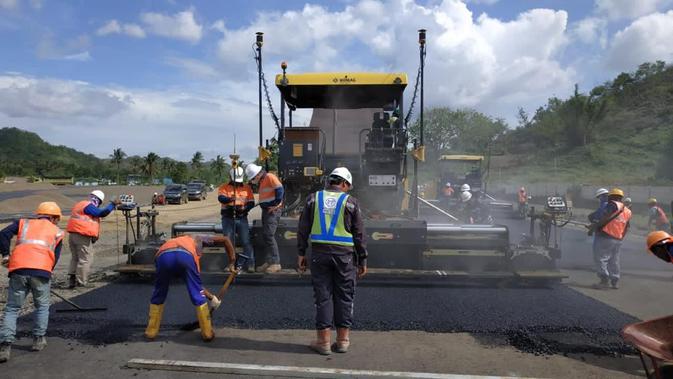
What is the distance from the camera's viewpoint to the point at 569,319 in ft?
17.6

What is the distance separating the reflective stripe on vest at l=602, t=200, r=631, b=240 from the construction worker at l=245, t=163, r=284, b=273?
466 centimetres

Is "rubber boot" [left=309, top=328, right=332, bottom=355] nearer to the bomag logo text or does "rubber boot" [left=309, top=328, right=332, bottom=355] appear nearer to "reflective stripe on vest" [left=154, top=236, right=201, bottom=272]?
"reflective stripe on vest" [left=154, top=236, right=201, bottom=272]

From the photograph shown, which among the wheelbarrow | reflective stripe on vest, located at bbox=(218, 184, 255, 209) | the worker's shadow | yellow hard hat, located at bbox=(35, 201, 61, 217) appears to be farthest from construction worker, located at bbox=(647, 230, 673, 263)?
reflective stripe on vest, located at bbox=(218, 184, 255, 209)

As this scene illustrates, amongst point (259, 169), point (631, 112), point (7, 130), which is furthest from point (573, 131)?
point (7, 130)

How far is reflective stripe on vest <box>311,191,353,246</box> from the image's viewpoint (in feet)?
14.3

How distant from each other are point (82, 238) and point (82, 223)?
0.70 feet

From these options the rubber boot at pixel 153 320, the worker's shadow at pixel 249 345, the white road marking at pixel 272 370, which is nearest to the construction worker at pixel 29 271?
the rubber boot at pixel 153 320

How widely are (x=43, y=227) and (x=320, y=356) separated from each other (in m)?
2.68

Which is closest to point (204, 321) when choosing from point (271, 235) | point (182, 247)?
point (182, 247)

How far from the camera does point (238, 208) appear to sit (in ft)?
23.4

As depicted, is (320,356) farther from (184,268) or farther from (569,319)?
(569,319)

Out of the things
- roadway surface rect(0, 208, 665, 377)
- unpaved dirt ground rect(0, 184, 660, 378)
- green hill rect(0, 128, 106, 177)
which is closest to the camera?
unpaved dirt ground rect(0, 184, 660, 378)

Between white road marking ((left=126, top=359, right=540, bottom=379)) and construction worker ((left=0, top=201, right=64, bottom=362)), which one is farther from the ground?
construction worker ((left=0, top=201, right=64, bottom=362))

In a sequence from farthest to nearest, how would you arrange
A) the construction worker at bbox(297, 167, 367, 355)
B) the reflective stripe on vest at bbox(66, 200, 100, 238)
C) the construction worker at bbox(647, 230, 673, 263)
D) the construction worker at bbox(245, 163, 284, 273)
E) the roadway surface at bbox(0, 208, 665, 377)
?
the reflective stripe on vest at bbox(66, 200, 100, 238)
the construction worker at bbox(245, 163, 284, 273)
the construction worker at bbox(297, 167, 367, 355)
the roadway surface at bbox(0, 208, 665, 377)
the construction worker at bbox(647, 230, 673, 263)
